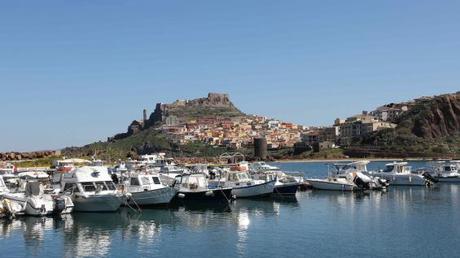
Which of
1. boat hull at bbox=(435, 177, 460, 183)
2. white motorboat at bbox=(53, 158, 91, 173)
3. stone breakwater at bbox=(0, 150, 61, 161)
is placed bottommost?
boat hull at bbox=(435, 177, 460, 183)

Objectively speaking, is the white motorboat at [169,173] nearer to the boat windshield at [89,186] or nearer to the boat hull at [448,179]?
the boat windshield at [89,186]

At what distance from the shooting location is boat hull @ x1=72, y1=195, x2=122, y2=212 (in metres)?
40.6

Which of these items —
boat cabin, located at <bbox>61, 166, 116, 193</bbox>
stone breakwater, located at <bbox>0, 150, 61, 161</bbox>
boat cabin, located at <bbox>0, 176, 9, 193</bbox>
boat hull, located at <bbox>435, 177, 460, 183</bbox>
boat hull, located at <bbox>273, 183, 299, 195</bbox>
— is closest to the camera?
boat cabin, located at <bbox>61, 166, 116, 193</bbox>

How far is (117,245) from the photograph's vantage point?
30.7m

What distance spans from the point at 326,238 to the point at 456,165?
4976 cm

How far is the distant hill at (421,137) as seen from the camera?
171125 millimetres

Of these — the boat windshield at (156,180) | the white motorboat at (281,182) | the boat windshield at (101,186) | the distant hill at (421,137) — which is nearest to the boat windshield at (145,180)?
the boat windshield at (156,180)

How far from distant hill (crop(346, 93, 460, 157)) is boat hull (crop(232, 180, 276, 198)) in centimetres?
12291

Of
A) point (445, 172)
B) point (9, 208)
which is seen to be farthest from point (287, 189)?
point (445, 172)

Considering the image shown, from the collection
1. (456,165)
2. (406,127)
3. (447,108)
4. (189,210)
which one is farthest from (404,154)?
(189,210)

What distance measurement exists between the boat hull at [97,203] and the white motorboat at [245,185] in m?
12.6

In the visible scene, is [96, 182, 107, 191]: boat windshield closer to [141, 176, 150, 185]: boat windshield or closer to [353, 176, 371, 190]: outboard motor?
[141, 176, 150, 185]: boat windshield

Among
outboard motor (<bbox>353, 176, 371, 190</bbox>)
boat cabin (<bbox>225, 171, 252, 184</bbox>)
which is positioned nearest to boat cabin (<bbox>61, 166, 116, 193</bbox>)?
boat cabin (<bbox>225, 171, 252, 184</bbox>)

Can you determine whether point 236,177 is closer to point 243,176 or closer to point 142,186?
point 243,176
